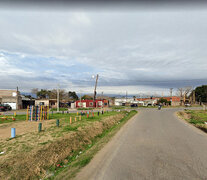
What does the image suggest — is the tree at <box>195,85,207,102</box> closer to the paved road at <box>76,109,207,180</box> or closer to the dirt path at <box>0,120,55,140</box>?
the paved road at <box>76,109,207,180</box>

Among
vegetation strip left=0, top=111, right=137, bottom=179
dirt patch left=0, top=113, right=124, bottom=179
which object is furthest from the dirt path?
dirt patch left=0, top=113, right=124, bottom=179

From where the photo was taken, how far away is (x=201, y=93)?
79375mm

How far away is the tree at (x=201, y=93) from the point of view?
256 ft

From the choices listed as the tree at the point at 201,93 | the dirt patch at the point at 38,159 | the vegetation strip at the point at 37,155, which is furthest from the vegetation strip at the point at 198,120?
the tree at the point at 201,93

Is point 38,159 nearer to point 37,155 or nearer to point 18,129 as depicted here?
point 37,155

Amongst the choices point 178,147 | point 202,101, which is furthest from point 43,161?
point 202,101

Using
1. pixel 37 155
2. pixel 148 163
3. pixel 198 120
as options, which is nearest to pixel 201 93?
pixel 198 120

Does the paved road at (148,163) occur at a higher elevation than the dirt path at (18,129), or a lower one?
higher

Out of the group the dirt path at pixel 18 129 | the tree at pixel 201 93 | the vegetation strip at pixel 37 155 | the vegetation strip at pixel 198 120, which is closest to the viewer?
the vegetation strip at pixel 37 155

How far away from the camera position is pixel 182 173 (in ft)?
14.0

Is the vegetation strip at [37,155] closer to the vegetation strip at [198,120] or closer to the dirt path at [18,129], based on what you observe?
the dirt path at [18,129]

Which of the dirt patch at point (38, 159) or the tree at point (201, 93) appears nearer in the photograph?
the dirt patch at point (38, 159)

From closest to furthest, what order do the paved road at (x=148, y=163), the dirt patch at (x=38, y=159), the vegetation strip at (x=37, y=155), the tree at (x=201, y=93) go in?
the paved road at (x=148, y=163) < the dirt patch at (x=38, y=159) < the vegetation strip at (x=37, y=155) < the tree at (x=201, y=93)

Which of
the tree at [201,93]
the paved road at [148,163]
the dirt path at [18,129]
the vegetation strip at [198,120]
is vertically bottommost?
the vegetation strip at [198,120]
